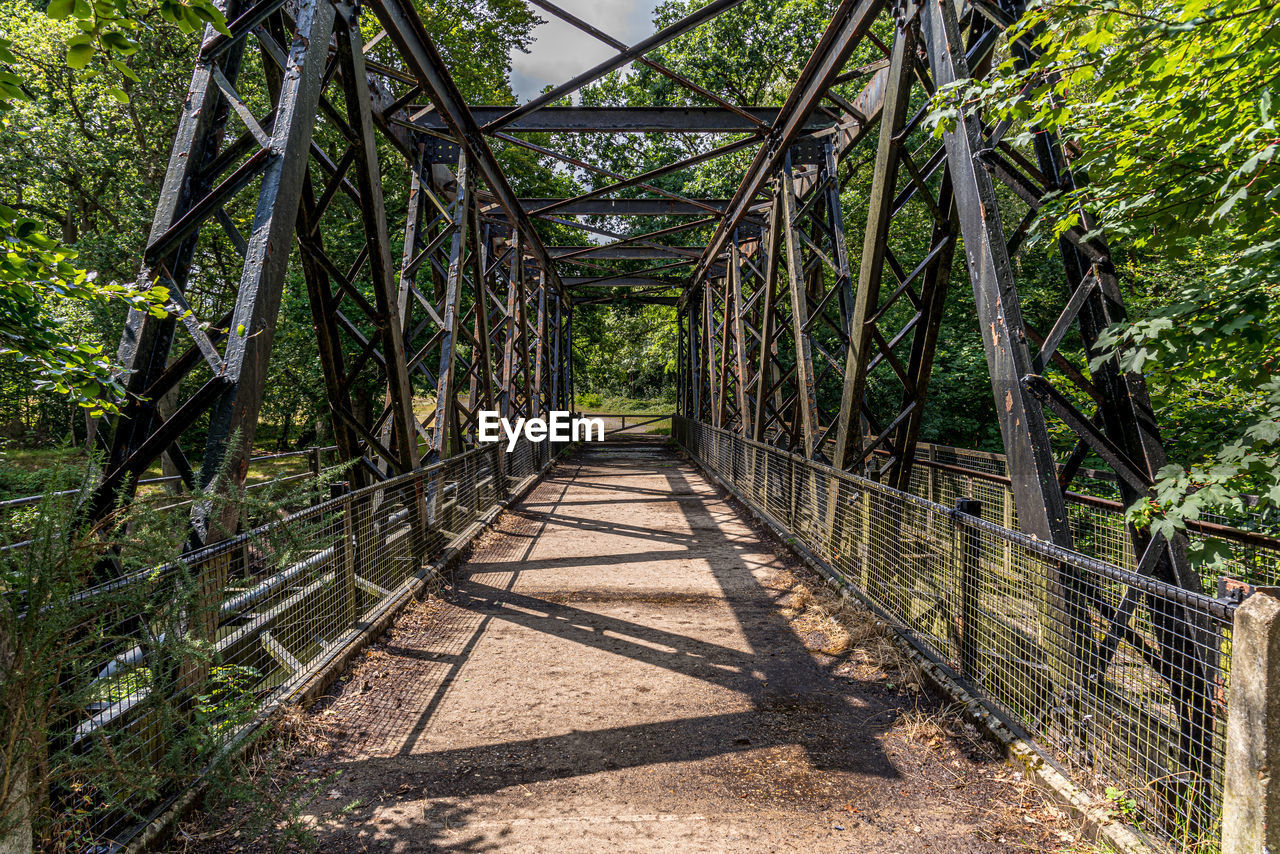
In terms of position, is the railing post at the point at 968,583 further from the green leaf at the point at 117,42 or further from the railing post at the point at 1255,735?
the green leaf at the point at 117,42

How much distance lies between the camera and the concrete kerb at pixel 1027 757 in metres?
2.56

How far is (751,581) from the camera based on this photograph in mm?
7223

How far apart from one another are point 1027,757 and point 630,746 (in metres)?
1.95

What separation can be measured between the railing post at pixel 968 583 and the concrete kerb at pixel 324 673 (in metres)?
3.84

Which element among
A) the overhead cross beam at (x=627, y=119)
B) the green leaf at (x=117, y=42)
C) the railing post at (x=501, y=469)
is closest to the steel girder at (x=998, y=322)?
the overhead cross beam at (x=627, y=119)

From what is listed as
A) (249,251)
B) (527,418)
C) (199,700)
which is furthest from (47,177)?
(199,700)

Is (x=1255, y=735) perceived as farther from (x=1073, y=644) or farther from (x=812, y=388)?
(x=812, y=388)

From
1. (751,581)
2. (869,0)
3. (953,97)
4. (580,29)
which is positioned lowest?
(751,581)

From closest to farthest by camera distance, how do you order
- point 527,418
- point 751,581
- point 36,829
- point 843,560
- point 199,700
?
point 36,829
point 199,700
point 843,560
point 751,581
point 527,418

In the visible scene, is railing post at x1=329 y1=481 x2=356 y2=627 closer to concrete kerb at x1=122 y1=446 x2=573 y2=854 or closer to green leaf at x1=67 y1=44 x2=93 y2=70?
concrete kerb at x1=122 y1=446 x2=573 y2=854

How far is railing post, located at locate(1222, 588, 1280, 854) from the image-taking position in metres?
1.88

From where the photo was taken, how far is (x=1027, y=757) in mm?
3186

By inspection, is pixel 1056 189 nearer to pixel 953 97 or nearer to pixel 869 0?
pixel 953 97

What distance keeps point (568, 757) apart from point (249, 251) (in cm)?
319
